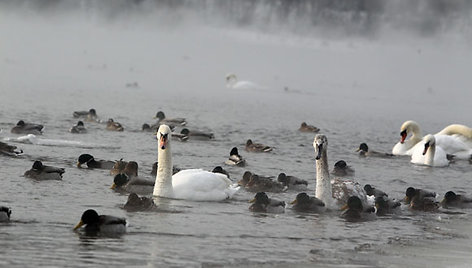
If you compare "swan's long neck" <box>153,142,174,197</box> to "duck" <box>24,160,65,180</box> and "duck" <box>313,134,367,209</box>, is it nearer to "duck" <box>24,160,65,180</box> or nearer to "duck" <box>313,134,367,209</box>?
"duck" <box>24,160,65,180</box>

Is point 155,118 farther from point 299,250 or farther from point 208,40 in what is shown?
point 208,40

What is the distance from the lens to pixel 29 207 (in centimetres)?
1130

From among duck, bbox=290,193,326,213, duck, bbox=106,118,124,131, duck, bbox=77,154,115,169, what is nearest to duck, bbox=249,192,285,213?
duck, bbox=290,193,326,213

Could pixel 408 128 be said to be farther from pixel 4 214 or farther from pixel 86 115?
pixel 4 214

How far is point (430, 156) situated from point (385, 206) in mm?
6303

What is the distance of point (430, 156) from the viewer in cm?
1877

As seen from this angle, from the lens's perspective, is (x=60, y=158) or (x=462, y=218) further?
(x=60, y=158)

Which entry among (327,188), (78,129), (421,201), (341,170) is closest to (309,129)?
(78,129)

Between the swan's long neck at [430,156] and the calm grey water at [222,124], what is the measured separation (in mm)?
341

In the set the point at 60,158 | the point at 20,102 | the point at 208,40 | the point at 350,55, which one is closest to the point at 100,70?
the point at 208,40

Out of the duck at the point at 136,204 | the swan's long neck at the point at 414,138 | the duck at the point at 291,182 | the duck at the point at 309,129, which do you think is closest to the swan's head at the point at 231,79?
the duck at the point at 309,129

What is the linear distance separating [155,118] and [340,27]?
17.7 m

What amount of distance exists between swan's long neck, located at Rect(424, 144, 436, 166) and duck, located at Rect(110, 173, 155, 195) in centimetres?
691

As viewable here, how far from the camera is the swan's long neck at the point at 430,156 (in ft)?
61.5
